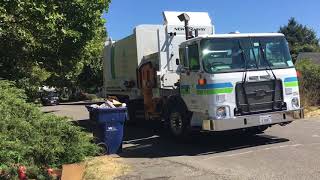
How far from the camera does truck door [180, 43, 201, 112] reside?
12.3m

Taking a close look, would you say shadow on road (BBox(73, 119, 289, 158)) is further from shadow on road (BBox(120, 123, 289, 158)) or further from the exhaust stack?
the exhaust stack

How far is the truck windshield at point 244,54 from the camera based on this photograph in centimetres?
1200

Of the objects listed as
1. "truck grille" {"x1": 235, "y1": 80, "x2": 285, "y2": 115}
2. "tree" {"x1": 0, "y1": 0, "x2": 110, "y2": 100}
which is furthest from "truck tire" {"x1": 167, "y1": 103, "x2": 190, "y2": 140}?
"tree" {"x1": 0, "y1": 0, "x2": 110, "y2": 100}

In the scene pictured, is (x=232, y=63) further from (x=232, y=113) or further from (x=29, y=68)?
(x=29, y=68)

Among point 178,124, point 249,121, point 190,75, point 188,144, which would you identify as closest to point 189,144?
point 188,144

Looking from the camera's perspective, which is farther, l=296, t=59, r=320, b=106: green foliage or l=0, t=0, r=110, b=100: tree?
l=296, t=59, r=320, b=106: green foliage

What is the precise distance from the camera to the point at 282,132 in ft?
47.0

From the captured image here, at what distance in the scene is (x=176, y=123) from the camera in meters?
13.5

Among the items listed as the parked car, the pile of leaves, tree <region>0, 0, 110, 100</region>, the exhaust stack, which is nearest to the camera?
the pile of leaves

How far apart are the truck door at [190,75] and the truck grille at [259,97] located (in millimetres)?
979

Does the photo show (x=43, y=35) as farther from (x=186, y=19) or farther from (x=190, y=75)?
(x=190, y=75)

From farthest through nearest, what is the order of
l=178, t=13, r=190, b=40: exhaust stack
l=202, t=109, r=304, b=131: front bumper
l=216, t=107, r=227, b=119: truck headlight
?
l=178, t=13, r=190, b=40: exhaust stack → l=216, t=107, r=227, b=119: truck headlight → l=202, t=109, r=304, b=131: front bumper

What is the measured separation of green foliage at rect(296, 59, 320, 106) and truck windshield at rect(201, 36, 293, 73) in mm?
7296

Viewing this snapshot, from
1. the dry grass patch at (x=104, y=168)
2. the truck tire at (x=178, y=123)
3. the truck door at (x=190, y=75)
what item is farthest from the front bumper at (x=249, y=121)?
the dry grass patch at (x=104, y=168)
